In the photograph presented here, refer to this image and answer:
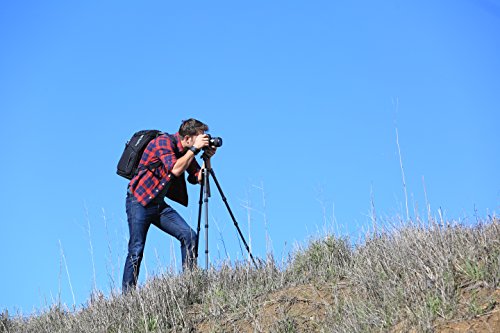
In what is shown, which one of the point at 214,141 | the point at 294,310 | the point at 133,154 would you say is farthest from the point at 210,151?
the point at 294,310

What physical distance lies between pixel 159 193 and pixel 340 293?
2.68m

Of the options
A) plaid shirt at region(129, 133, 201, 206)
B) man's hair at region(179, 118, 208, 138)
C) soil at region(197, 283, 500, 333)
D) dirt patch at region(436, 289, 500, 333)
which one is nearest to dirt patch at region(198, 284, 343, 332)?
soil at region(197, 283, 500, 333)

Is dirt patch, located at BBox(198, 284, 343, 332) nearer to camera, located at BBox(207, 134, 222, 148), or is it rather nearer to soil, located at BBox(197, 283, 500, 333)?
soil, located at BBox(197, 283, 500, 333)

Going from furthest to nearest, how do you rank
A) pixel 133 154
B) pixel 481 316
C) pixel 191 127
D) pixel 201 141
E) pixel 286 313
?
1. pixel 133 154
2. pixel 191 127
3. pixel 201 141
4. pixel 286 313
5. pixel 481 316

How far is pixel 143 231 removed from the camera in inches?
299

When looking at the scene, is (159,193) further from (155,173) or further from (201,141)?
(201,141)

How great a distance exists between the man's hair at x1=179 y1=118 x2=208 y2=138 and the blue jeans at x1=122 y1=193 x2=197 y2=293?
893mm

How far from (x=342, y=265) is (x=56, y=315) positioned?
145 inches

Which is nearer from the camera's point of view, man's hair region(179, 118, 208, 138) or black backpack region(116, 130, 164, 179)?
man's hair region(179, 118, 208, 138)

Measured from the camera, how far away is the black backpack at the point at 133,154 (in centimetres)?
780

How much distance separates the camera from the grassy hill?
4754mm

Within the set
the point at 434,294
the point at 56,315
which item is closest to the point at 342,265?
the point at 434,294

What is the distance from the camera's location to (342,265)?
258 inches

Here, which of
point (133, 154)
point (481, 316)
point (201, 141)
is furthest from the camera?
point (133, 154)
